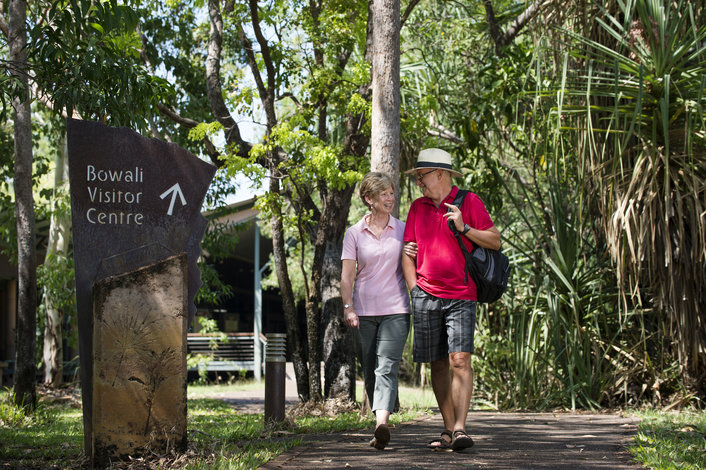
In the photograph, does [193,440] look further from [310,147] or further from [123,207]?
[310,147]

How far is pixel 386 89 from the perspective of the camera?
789cm

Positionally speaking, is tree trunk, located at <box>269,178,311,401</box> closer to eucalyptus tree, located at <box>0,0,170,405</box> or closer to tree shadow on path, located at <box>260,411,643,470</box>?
eucalyptus tree, located at <box>0,0,170,405</box>

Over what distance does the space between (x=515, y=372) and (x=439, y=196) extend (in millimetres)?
4346

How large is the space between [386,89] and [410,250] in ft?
10.2

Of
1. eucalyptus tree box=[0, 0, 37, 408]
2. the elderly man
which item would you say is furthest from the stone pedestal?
eucalyptus tree box=[0, 0, 37, 408]

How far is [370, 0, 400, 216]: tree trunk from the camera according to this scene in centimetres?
786

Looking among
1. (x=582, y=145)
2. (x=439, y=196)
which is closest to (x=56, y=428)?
(x=439, y=196)

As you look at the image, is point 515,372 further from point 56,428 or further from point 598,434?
point 56,428

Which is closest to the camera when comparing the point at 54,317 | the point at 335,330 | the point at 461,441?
the point at 461,441

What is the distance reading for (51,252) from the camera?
1509 centimetres

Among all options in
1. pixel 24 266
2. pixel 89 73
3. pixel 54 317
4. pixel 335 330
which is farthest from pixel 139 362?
pixel 54 317

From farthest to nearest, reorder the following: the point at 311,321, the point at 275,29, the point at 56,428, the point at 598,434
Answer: the point at 275,29 < the point at 311,321 < the point at 56,428 < the point at 598,434

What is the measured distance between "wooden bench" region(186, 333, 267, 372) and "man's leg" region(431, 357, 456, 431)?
14622 mm

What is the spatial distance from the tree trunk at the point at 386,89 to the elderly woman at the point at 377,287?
8.47ft
